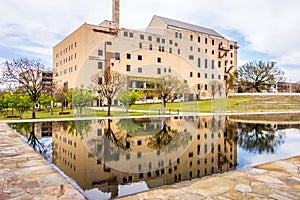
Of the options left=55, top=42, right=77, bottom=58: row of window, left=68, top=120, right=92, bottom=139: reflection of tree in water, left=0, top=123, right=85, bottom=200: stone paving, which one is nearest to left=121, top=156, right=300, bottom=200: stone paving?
left=0, top=123, right=85, bottom=200: stone paving

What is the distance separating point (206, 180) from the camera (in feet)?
14.1

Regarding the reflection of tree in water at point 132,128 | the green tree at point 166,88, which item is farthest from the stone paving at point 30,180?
the green tree at point 166,88

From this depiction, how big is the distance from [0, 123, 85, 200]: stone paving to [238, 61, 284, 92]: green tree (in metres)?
51.2

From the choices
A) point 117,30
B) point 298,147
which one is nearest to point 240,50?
point 117,30

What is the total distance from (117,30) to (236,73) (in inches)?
1124

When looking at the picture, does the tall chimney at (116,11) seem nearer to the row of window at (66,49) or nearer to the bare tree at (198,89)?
the row of window at (66,49)

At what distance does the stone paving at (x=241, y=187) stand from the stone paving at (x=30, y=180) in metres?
1.11

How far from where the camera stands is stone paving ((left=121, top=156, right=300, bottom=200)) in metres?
3.51

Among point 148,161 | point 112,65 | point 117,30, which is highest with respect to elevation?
point 117,30

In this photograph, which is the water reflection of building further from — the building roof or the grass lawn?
the building roof

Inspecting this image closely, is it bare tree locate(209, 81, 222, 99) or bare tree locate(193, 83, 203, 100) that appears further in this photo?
bare tree locate(193, 83, 203, 100)

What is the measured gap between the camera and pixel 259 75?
4950cm

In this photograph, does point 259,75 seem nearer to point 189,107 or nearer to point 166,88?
point 189,107

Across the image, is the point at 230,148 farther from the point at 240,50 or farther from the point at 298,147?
the point at 240,50
